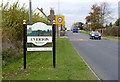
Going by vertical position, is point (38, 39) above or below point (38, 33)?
below

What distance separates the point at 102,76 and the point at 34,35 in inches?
147

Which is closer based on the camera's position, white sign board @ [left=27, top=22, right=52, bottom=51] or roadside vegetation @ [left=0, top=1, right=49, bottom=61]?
white sign board @ [left=27, top=22, right=52, bottom=51]

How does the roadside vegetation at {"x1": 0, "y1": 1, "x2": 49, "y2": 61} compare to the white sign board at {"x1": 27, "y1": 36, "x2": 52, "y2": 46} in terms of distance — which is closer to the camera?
the white sign board at {"x1": 27, "y1": 36, "x2": 52, "y2": 46}

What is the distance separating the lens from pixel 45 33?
9141 mm

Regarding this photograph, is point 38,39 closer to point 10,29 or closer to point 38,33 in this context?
point 38,33

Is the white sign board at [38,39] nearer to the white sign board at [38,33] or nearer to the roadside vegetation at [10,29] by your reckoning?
the white sign board at [38,33]

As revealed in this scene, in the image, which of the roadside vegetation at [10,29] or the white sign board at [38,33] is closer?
the white sign board at [38,33]

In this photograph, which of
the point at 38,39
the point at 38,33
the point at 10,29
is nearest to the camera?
the point at 38,33

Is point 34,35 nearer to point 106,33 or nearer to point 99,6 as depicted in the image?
point 106,33

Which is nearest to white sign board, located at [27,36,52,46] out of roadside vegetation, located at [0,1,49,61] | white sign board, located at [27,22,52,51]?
white sign board, located at [27,22,52,51]

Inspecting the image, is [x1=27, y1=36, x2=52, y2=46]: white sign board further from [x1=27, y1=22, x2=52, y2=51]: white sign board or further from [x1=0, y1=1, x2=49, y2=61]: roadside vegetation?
[x1=0, y1=1, x2=49, y2=61]: roadside vegetation

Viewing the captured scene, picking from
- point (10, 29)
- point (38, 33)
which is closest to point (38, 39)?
point (38, 33)

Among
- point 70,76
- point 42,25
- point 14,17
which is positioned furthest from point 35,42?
point 14,17

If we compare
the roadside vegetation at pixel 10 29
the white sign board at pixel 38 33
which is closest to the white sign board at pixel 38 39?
A: the white sign board at pixel 38 33
